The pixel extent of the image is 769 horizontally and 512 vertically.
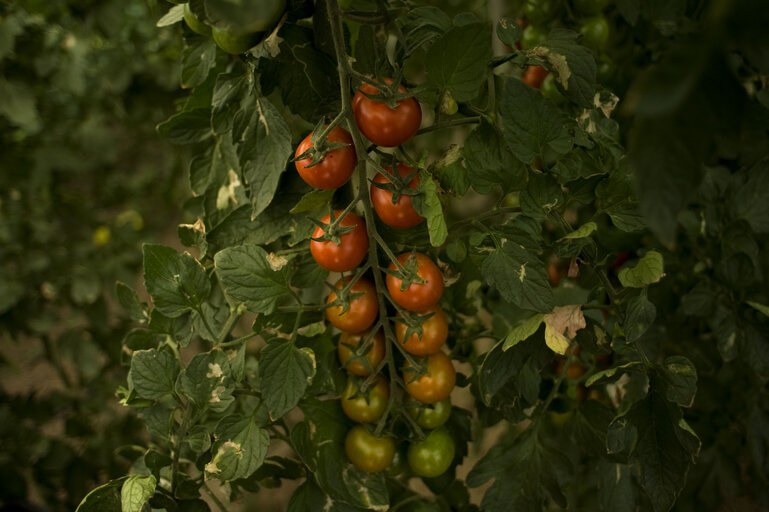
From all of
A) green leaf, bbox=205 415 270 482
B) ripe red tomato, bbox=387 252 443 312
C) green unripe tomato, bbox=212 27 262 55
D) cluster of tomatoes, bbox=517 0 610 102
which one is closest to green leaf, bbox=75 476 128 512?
green leaf, bbox=205 415 270 482

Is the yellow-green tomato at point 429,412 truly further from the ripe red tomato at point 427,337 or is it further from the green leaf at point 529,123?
the green leaf at point 529,123

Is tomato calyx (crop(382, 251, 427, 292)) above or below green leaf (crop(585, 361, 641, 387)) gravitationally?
above

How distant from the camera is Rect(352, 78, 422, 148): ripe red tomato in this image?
449mm

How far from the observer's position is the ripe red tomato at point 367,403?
0.58 m

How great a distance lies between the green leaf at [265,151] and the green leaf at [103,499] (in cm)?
30

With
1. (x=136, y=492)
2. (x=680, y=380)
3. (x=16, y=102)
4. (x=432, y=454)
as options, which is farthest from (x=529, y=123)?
(x=16, y=102)

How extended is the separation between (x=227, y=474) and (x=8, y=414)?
37.2 inches

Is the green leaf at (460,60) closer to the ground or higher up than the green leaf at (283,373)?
higher up

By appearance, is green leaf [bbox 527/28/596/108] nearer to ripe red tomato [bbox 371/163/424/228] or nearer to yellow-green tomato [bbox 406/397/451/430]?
ripe red tomato [bbox 371/163/424/228]

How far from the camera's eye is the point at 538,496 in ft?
2.01

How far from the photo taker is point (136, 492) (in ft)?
1.58

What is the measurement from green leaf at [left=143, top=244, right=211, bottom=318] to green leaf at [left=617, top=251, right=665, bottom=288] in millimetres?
412

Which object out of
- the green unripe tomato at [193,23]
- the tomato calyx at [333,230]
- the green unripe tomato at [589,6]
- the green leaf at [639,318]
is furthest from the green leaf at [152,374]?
the green unripe tomato at [589,6]

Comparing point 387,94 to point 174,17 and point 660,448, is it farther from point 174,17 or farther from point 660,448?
point 660,448
